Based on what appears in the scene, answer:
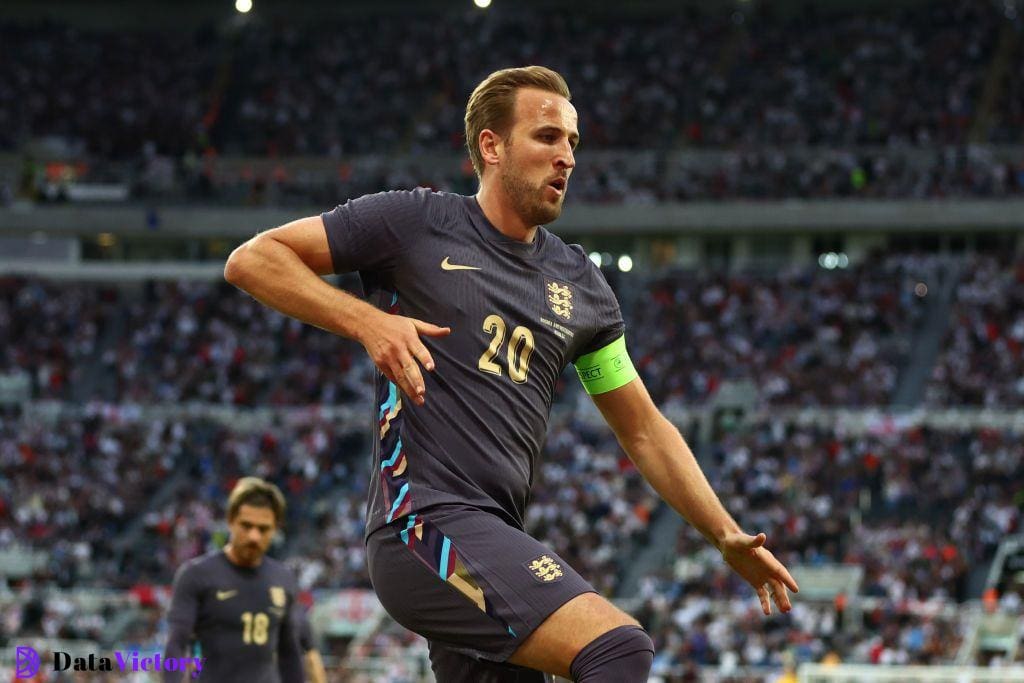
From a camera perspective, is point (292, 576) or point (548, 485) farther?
point (548, 485)

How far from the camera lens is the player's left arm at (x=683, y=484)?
4.70 metres

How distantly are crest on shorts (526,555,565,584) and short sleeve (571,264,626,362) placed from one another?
2.72 feet

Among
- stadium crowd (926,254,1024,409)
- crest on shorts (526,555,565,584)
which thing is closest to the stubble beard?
crest on shorts (526,555,565,584)

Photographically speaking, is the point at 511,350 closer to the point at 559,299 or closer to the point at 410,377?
the point at 559,299

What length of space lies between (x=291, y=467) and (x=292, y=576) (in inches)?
1039

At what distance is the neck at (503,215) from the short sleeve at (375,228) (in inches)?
6.9

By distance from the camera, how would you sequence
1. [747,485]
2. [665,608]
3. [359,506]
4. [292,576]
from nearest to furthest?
[292,576], [665,608], [747,485], [359,506]

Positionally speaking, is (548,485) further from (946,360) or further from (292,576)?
(292,576)

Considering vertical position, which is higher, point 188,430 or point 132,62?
point 132,62

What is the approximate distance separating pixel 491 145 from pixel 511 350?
0.59 m

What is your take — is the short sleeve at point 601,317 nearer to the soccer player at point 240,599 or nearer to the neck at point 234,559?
the soccer player at point 240,599

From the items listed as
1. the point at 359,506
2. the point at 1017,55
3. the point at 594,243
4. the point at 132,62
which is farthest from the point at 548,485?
the point at 132,62

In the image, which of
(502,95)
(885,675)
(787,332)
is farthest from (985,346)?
(502,95)

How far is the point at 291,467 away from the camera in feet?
114
